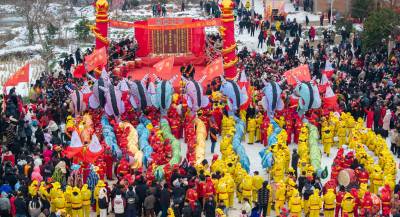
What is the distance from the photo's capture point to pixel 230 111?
71.3ft

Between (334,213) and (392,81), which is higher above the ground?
(392,81)

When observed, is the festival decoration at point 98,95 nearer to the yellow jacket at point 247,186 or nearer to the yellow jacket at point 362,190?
the yellow jacket at point 247,186

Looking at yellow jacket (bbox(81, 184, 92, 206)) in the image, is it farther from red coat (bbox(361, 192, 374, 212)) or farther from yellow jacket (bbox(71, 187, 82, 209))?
red coat (bbox(361, 192, 374, 212))

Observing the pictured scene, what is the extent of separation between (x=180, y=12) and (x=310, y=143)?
80.7ft

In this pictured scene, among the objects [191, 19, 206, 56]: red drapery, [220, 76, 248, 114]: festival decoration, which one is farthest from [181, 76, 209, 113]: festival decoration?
[191, 19, 206, 56]: red drapery

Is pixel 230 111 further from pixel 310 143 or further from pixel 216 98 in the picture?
pixel 310 143

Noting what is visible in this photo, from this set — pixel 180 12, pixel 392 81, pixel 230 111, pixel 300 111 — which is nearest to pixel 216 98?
pixel 230 111

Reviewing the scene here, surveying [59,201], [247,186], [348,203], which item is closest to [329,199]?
[348,203]

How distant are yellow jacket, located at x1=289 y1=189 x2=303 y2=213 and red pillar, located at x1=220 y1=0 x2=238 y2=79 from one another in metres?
10.9

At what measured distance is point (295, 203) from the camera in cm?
1559

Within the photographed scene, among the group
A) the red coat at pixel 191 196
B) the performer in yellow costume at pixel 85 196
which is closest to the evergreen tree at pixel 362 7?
the red coat at pixel 191 196

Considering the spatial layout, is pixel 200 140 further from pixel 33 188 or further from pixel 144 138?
pixel 33 188

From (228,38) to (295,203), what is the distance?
11324 mm

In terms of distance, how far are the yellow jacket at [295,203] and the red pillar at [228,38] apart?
35.7 feet
